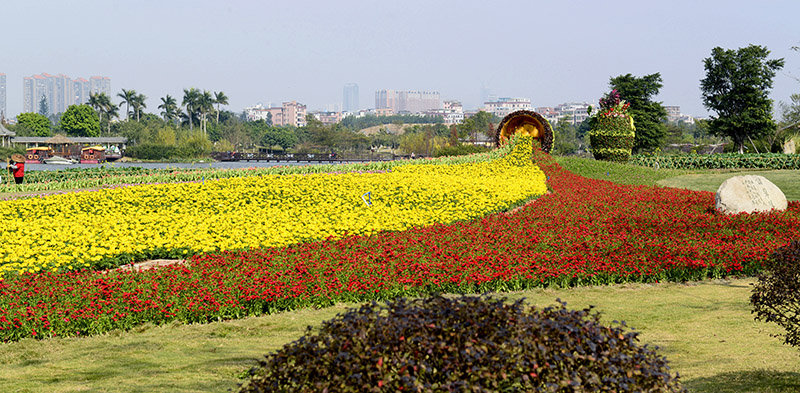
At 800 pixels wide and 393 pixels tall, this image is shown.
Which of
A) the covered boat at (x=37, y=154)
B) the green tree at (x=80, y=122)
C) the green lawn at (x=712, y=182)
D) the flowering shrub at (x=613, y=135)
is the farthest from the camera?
the green tree at (x=80, y=122)

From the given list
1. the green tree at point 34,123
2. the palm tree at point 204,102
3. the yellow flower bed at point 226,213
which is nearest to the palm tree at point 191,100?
the palm tree at point 204,102

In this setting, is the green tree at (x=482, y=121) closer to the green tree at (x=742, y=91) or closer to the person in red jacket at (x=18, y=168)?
the green tree at (x=742, y=91)

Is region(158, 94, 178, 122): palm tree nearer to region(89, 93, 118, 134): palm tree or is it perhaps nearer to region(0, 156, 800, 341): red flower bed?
region(89, 93, 118, 134): palm tree

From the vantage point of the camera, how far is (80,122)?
93062 mm

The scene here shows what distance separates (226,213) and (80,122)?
90.8m

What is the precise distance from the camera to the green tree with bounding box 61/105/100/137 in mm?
92875

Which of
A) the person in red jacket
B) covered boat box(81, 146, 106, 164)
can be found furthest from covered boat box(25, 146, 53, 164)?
the person in red jacket

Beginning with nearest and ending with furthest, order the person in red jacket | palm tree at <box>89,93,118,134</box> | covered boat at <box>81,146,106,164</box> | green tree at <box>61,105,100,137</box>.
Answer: the person in red jacket, covered boat at <box>81,146,106,164</box>, green tree at <box>61,105,100,137</box>, palm tree at <box>89,93,118,134</box>

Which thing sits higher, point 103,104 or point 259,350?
point 103,104

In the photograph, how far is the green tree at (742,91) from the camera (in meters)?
42.3

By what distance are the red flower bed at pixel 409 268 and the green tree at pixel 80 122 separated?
93060 millimetres

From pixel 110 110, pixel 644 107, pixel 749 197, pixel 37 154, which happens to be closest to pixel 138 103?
pixel 110 110

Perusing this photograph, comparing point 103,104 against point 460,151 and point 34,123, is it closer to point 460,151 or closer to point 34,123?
point 34,123

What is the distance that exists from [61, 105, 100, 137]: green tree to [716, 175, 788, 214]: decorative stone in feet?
310
